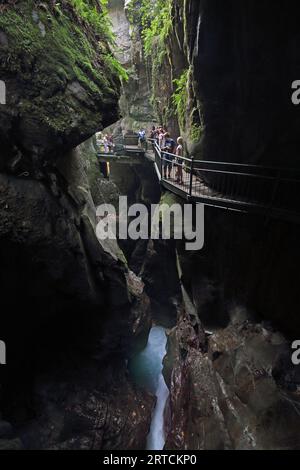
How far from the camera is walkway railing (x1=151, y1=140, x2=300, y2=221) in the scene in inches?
239

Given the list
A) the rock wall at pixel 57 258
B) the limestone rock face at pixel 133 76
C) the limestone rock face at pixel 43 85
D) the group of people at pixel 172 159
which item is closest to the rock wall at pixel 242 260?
the group of people at pixel 172 159

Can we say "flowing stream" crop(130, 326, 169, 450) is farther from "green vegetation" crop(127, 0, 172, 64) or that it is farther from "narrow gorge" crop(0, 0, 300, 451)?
"green vegetation" crop(127, 0, 172, 64)

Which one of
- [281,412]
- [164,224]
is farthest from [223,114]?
[281,412]

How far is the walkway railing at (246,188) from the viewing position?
606 centimetres

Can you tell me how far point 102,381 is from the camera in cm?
891

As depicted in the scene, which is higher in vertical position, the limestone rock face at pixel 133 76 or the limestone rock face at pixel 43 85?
the limestone rock face at pixel 133 76

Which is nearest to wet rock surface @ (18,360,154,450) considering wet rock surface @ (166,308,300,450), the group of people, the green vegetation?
wet rock surface @ (166,308,300,450)

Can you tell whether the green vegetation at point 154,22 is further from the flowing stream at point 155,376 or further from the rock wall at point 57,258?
the flowing stream at point 155,376

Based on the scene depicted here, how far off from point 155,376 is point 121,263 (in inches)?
220

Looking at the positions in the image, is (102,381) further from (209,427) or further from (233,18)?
(233,18)

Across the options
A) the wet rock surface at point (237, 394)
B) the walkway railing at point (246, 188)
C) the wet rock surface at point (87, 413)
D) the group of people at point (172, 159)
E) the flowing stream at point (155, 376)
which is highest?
the group of people at point (172, 159)

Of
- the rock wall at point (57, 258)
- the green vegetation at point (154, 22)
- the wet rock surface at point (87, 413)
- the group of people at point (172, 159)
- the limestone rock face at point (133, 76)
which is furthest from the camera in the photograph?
the limestone rock face at point (133, 76)

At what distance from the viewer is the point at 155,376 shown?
1127cm

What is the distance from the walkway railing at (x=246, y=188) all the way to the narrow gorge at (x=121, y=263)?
12cm
